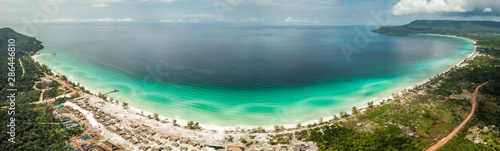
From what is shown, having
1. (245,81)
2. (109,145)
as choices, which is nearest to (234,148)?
(109,145)

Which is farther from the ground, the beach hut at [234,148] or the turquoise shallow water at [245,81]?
the turquoise shallow water at [245,81]

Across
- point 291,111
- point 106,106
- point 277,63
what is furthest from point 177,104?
point 277,63

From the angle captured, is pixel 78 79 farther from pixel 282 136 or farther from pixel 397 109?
pixel 397 109

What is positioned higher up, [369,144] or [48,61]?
[48,61]

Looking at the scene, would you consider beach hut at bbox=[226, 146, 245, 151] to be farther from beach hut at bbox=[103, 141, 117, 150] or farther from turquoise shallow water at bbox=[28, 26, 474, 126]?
beach hut at bbox=[103, 141, 117, 150]

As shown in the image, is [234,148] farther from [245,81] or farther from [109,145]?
[245,81]

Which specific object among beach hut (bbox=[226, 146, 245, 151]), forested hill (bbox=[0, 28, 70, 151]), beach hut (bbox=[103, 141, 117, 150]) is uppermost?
forested hill (bbox=[0, 28, 70, 151])

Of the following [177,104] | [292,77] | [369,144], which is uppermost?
[292,77]

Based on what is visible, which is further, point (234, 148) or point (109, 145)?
point (109, 145)

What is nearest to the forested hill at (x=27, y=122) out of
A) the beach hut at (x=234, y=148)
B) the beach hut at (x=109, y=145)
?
the beach hut at (x=109, y=145)

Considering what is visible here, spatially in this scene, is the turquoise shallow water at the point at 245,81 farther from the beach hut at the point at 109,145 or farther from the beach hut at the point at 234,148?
the beach hut at the point at 109,145

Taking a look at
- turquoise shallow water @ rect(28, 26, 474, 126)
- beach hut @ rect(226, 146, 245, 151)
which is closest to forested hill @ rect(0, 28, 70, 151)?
turquoise shallow water @ rect(28, 26, 474, 126)
